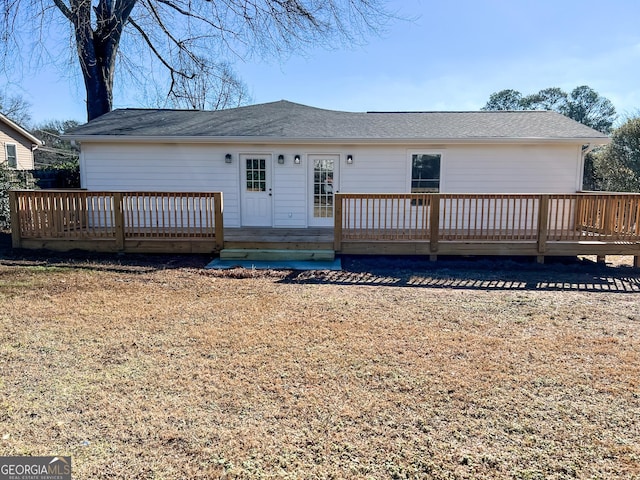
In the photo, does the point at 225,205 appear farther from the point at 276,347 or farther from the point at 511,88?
the point at 511,88

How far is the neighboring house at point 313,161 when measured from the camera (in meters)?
9.18

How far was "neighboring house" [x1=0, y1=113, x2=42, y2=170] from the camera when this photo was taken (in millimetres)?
18500

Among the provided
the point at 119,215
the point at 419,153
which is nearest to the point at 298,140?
the point at 419,153

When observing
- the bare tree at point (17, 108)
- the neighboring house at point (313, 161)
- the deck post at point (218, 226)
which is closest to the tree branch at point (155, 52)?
the neighboring house at point (313, 161)

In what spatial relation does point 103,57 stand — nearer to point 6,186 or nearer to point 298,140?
point 6,186

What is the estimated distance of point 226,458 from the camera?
2.16 metres

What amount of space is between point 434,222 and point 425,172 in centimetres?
261

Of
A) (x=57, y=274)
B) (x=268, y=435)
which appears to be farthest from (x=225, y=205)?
(x=268, y=435)

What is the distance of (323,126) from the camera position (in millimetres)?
9992

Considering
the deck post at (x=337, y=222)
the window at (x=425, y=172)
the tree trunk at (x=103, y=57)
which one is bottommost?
the deck post at (x=337, y=222)

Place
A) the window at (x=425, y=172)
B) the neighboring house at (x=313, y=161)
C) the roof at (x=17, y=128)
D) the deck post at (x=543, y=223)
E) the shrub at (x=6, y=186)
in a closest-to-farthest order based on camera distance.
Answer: the deck post at (x=543, y=223) → the neighboring house at (x=313, y=161) → the window at (x=425, y=172) → the shrub at (x=6, y=186) → the roof at (x=17, y=128)

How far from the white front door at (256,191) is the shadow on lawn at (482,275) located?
304 centimetres

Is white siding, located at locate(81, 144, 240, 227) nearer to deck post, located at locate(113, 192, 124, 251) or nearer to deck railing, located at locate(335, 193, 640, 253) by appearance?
deck post, located at locate(113, 192, 124, 251)

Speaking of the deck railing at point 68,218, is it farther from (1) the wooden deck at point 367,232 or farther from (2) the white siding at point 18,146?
(2) the white siding at point 18,146
